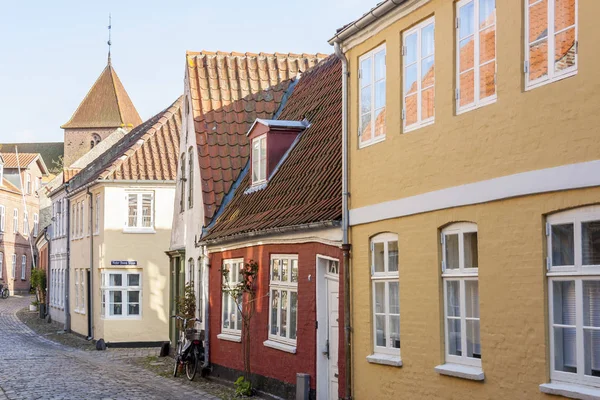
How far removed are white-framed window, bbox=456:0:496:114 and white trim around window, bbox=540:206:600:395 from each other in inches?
76.6

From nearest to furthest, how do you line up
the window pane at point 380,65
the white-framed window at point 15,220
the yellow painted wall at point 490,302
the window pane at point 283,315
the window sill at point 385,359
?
1. the yellow painted wall at point 490,302
2. the window sill at point 385,359
3. the window pane at point 380,65
4. the window pane at point 283,315
5. the white-framed window at point 15,220

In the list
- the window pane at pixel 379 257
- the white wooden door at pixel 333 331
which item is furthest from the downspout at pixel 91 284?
the window pane at pixel 379 257

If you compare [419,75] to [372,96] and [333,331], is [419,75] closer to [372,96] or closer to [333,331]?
[372,96]

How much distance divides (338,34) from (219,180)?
9030 mm

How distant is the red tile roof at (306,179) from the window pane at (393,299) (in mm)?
1935

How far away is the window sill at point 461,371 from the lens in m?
10.8

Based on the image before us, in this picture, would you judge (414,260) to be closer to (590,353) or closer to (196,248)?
(590,353)

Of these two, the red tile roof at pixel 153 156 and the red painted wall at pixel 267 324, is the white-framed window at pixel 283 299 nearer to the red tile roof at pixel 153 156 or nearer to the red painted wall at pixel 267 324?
the red painted wall at pixel 267 324

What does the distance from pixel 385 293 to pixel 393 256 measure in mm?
525

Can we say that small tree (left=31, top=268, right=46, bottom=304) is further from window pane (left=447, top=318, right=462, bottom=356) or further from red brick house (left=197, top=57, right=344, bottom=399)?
window pane (left=447, top=318, right=462, bottom=356)

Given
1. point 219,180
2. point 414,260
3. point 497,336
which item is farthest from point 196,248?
point 497,336

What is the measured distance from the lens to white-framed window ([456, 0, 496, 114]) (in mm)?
10836

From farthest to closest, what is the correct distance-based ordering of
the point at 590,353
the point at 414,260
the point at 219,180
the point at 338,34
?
the point at 219,180 → the point at 338,34 → the point at 414,260 → the point at 590,353

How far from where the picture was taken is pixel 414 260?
12.4 metres
